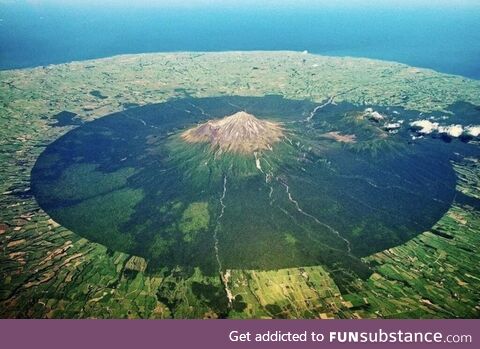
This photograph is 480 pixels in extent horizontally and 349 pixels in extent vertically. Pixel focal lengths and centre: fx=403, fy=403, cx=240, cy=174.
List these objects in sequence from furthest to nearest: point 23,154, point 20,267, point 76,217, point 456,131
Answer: point 456,131, point 23,154, point 76,217, point 20,267

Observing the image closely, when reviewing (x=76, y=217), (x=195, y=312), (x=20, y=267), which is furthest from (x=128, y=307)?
(x=76, y=217)

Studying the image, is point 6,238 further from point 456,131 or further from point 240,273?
point 456,131

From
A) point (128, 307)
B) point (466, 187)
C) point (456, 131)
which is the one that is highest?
point (456, 131)

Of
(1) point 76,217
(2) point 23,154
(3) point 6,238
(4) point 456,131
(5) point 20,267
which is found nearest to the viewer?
(5) point 20,267

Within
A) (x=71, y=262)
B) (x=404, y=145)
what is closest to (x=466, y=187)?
(x=404, y=145)

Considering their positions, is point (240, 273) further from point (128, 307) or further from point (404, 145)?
point (404, 145)

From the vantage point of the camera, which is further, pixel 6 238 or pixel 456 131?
pixel 456 131

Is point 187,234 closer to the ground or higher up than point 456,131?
closer to the ground
